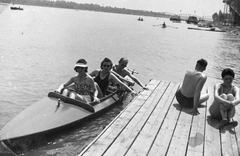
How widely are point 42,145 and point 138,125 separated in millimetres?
2601

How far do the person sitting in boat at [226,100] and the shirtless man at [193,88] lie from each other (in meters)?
0.43

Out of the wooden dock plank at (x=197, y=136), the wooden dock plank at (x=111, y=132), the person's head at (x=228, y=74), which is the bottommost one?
the wooden dock plank at (x=197, y=136)

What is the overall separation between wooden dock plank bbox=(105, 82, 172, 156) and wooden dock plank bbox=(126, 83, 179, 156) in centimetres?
10

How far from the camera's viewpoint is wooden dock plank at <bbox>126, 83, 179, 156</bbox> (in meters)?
5.10

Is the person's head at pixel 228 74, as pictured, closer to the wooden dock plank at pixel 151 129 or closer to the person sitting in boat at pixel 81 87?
the wooden dock plank at pixel 151 129

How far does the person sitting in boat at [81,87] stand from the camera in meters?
8.20

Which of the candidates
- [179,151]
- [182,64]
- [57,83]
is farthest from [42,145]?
[182,64]

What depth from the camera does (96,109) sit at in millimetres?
8789

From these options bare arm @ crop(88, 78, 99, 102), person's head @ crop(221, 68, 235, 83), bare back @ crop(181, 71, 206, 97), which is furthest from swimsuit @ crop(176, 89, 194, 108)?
bare arm @ crop(88, 78, 99, 102)

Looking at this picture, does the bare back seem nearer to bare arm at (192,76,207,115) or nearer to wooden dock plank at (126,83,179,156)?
bare arm at (192,76,207,115)

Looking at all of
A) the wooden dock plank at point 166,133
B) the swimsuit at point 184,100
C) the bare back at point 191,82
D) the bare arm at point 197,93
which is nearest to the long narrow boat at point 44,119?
the wooden dock plank at point 166,133

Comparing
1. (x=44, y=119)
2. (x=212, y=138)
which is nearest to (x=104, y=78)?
(x=44, y=119)

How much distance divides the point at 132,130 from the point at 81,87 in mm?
3201

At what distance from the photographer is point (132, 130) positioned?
5961mm
